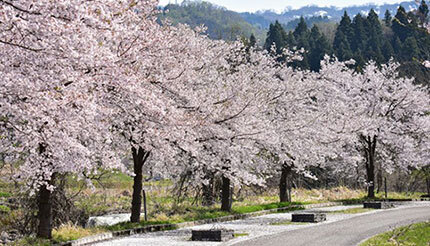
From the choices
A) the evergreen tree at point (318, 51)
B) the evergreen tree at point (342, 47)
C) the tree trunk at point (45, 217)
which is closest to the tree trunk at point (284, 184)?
the tree trunk at point (45, 217)

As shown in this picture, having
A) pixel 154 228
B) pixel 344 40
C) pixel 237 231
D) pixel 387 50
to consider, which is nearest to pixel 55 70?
pixel 154 228

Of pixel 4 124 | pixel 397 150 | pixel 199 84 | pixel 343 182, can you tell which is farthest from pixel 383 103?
pixel 4 124

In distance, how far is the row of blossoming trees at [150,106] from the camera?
348 inches

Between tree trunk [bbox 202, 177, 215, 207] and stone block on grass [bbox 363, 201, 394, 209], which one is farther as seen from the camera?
stone block on grass [bbox 363, 201, 394, 209]

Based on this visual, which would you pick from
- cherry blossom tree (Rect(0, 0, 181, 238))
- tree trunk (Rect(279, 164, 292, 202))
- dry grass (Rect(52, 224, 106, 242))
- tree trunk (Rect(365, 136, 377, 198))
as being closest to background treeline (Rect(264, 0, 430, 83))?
tree trunk (Rect(365, 136, 377, 198))

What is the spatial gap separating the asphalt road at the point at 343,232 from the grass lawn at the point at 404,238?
1.59ft

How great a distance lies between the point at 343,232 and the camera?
1798 centimetres

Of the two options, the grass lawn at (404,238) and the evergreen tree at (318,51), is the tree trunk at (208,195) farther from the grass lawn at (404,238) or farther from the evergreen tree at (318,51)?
the evergreen tree at (318,51)

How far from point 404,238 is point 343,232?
2538 millimetres

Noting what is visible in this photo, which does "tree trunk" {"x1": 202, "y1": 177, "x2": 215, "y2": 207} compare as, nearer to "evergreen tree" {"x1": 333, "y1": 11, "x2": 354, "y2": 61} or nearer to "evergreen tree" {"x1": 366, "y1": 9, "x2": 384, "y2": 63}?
"evergreen tree" {"x1": 333, "y1": 11, "x2": 354, "y2": 61}

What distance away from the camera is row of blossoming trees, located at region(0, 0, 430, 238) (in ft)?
29.0

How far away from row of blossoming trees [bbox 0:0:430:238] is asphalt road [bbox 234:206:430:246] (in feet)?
11.6

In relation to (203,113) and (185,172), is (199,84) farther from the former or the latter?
(185,172)

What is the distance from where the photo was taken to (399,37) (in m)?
107
